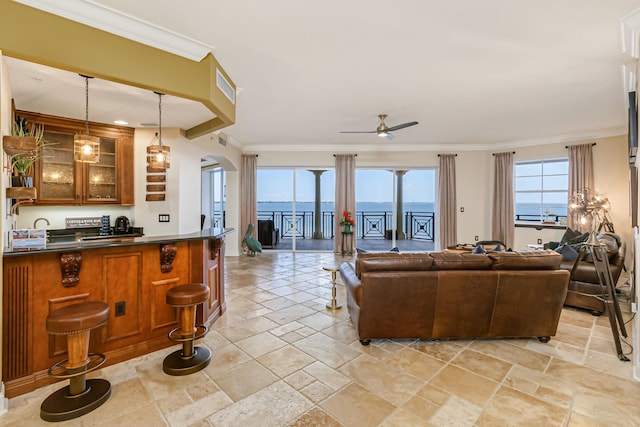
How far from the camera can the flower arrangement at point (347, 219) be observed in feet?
24.3

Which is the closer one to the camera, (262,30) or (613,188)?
(262,30)

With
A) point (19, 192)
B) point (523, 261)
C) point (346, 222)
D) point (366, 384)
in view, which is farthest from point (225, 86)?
point (346, 222)

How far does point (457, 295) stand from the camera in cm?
274

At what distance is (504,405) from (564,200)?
6301 mm

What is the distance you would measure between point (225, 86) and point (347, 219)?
473 cm

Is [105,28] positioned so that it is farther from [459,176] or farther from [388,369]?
[459,176]

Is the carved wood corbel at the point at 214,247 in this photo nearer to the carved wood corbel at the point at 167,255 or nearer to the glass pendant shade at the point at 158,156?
the carved wood corbel at the point at 167,255

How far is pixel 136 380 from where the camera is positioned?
2.30m

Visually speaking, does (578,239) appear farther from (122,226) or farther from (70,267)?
(122,226)

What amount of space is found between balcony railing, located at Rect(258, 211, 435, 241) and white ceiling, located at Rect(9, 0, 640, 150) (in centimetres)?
457

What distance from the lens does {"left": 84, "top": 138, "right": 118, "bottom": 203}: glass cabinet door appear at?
170 inches

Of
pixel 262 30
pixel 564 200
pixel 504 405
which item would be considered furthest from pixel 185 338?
pixel 564 200

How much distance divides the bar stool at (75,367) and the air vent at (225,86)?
235 centimetres

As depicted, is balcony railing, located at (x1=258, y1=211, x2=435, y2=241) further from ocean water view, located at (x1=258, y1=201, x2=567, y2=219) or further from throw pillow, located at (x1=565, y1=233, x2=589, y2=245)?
throw pillow, located at (x1=565, y1=233, x2=589, y2=245)
